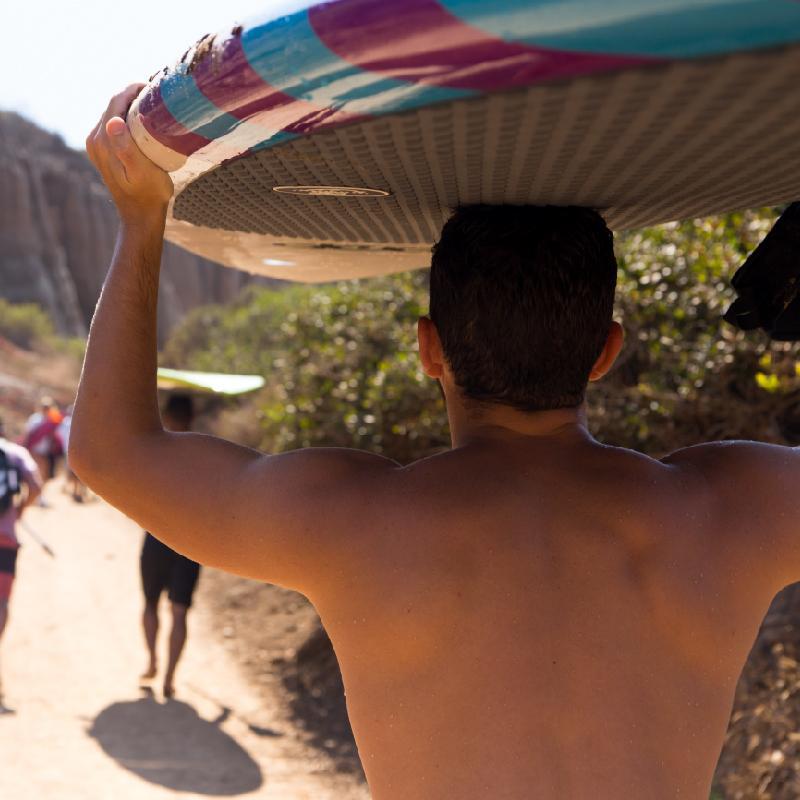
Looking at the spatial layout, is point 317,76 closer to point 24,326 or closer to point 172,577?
point 172,577

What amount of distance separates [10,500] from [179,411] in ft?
4.14

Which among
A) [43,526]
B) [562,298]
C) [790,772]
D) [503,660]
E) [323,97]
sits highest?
[323,97]

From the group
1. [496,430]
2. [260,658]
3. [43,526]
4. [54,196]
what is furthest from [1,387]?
[496,430]

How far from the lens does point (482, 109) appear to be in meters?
1.20

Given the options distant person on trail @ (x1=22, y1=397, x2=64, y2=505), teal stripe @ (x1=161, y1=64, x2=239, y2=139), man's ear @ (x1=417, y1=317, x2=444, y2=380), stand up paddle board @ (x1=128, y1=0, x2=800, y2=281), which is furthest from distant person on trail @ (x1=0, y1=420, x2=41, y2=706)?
distant person on trail @ (x1=22, y1=397, x2=64, y2=505)

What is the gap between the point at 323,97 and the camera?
1181 mm

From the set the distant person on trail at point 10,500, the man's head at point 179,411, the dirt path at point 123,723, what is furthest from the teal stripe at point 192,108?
the man's head at point 179,411

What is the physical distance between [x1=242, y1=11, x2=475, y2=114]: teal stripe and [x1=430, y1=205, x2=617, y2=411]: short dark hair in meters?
0.43

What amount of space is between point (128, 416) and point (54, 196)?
44.5 metres

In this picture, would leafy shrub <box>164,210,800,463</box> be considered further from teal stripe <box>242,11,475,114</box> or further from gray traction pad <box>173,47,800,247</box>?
teal stripe <box>242,11,475,114</box>

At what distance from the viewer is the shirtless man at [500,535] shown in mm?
1392

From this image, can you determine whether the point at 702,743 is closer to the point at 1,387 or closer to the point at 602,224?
the point at 602,224

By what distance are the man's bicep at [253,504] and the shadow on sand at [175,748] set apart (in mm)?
4956

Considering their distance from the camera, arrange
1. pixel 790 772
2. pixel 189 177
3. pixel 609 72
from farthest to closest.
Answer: pixel 790 772 < pixel 189 177 < pixel 609 72
